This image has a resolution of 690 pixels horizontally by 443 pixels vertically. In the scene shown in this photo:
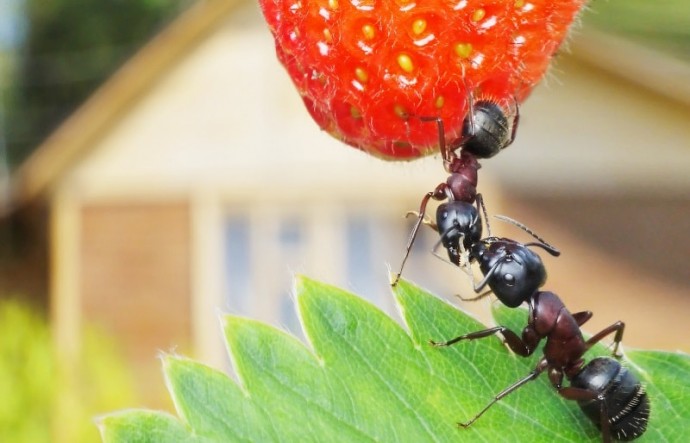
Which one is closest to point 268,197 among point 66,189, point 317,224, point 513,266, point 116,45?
point 317,224

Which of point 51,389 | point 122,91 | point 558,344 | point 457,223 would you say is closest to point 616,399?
point 558,344

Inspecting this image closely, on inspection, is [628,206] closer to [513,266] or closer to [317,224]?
[317,224]

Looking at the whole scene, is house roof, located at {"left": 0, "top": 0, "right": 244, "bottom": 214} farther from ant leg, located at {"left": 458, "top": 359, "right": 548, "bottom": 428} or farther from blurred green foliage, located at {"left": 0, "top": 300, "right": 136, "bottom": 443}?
ant leg, located at {"left": 458, "top": 359, "right": 548, "bottom": 428}

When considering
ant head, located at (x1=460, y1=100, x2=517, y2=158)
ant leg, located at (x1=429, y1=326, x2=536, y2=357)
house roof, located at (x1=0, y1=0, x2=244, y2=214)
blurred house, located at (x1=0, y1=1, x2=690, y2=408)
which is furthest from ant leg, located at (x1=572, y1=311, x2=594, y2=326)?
house roof, located at (x1=0, y1=0, x2=244, y2=214)

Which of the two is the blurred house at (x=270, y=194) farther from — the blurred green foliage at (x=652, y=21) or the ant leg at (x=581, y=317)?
the ant leg at (x=581, y=317)

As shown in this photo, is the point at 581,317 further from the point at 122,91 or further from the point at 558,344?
the point at 122,91

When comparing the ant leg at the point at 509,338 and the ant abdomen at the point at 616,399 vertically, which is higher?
the ant leg at the point at 509,338

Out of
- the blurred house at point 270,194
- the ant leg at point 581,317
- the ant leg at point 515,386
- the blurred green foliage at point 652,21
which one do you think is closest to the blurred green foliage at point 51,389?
the blurred house at point 270,194
